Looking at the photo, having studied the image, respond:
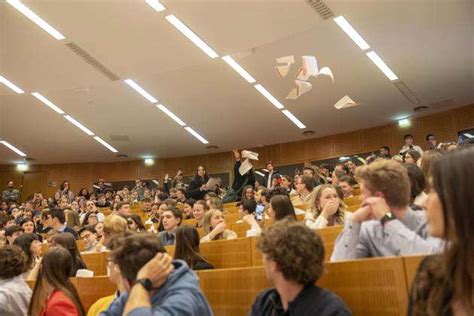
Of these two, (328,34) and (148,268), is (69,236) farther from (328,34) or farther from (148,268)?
(328,34)

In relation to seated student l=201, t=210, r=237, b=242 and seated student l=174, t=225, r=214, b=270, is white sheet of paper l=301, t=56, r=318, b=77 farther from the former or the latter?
seated student l=174, t=225, r=214, b=270

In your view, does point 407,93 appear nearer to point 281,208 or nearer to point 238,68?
point 238,68

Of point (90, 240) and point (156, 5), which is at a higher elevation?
point (156, 5)

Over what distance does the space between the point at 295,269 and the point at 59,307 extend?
3.83 feet

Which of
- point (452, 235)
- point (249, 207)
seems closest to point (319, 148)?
point (249, 207)

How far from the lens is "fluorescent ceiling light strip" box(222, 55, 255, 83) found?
6.85 m

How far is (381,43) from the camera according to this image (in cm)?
614

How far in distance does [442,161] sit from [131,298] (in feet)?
3.20

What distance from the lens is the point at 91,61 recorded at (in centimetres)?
689

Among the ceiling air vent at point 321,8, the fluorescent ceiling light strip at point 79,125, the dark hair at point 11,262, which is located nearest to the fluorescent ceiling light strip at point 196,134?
the fluorescent ceiling light strip at point 79,125

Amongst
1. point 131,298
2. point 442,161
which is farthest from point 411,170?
point 131,298

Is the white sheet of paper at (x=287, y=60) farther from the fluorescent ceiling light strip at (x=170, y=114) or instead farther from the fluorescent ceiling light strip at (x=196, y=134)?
the fluorescent ceiling light strip at (x=196, y=134)

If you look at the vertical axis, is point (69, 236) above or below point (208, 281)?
above

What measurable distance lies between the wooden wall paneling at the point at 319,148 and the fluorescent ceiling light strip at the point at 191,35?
4.79 meters
